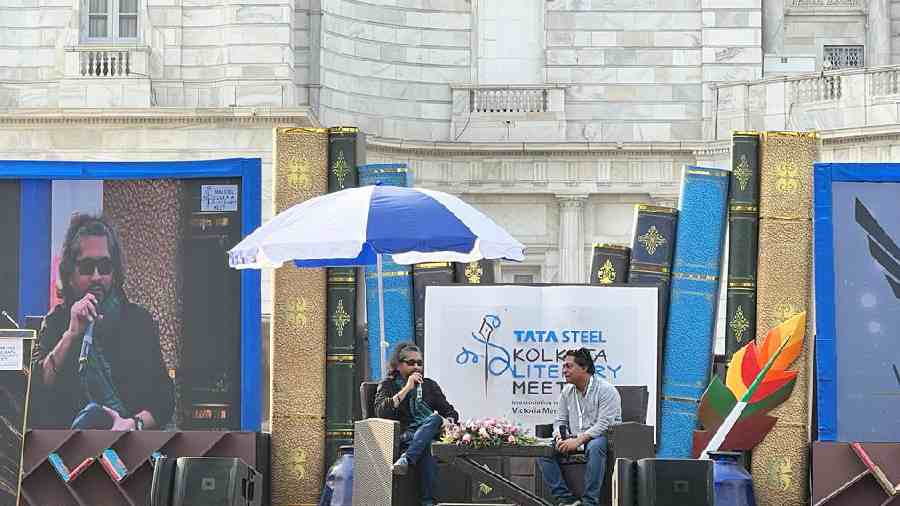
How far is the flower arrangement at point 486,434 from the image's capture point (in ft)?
44.9

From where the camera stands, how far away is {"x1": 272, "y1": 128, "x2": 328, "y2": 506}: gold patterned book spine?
51.4 ft

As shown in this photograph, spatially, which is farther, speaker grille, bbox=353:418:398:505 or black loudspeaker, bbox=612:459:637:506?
speaker grille, bbox=353:418:398:505

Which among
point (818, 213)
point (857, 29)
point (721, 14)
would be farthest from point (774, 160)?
point (857, 29)

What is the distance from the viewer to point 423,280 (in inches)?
655

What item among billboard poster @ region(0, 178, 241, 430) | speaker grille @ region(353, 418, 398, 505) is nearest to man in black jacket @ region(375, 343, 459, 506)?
speaker grille @ region(353, 418, 398, 505)

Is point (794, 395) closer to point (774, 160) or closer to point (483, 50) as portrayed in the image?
point (774, 160)

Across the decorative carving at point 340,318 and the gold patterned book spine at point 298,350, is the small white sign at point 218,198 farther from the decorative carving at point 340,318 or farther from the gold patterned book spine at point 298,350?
the decorative carving at point 340,318

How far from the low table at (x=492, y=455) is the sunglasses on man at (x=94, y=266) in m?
3.95

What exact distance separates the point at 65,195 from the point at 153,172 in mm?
815

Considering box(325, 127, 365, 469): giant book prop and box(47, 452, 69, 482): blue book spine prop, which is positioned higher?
box(325, 127, 365, 469): giant book prop

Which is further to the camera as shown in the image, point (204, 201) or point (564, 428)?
point (204, 201)

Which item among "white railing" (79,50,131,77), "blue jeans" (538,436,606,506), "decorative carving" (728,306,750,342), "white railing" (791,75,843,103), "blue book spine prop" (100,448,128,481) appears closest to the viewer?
"blue jeans" (538,436,606,506)

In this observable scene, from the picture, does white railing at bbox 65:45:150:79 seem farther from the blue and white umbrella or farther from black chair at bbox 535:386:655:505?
black chair at bbox 535:386:655:505

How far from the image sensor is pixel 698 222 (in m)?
16.5
